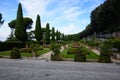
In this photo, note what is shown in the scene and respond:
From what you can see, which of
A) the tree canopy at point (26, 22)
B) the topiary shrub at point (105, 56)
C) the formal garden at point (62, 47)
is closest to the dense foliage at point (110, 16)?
the formal garden at point (62, 47)

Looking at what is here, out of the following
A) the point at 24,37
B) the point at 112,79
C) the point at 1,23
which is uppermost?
the point at 1,23

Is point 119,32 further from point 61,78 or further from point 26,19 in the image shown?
point 61,78

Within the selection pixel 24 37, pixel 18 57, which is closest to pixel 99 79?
pixel 18 57

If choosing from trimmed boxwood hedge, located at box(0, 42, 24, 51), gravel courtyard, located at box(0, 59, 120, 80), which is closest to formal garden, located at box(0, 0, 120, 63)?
trimmed boxwood hedge, located at box(0, 42, 24, 51)

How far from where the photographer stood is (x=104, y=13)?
4828 centimetres

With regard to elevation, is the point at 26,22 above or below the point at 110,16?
above

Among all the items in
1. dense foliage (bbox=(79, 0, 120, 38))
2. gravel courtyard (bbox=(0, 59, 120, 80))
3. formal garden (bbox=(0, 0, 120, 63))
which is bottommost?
gravel courtyard (bbox=(0, 59, 120, 80))

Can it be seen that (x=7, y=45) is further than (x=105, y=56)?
Yes

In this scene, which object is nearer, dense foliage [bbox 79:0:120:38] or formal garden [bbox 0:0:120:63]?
formal garden [bbox 0:0:120:63]

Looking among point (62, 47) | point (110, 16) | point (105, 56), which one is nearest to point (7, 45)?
point (62, 47)

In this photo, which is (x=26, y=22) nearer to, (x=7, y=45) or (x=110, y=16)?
(x=110, y=16)

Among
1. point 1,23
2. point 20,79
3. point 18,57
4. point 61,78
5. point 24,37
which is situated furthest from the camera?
point 1,23

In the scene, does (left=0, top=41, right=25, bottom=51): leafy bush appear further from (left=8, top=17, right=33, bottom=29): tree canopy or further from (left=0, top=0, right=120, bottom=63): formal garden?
(left=8, top=17, right=33, bottom=29): tree canopy

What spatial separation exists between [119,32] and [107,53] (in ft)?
117
